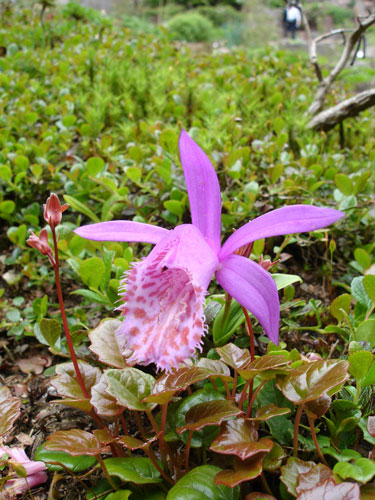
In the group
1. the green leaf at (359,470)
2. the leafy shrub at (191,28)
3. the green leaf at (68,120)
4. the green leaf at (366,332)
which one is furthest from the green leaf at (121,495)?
the leafy shrub at (191,28)

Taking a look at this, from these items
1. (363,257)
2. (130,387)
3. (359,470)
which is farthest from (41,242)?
(363,257)

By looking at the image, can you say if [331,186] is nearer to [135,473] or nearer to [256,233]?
[256,233]

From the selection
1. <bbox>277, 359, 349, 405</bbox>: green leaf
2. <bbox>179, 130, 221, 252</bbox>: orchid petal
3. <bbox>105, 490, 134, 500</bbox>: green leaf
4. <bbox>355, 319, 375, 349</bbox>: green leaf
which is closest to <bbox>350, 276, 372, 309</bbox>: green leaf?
<bbox>355, 319, 375, 349</bbox>: green leaf

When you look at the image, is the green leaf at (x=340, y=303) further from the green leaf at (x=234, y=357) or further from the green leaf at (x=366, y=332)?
the green leaf at (x=234, y=357)

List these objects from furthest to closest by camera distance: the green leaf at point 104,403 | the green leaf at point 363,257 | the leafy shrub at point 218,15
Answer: the leafy shrub at point 218,15 < the green leaf at point 363,257 < the green leaf at point 104,403

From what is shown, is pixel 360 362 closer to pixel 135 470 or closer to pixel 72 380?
pixel 135 470

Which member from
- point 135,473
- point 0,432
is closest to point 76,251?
point 0,432

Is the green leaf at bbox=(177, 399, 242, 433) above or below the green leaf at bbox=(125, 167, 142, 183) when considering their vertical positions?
below

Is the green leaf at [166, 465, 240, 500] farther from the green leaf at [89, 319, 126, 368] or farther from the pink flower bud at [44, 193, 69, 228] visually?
the pink flower bud at [44, 193, 69, 228]
